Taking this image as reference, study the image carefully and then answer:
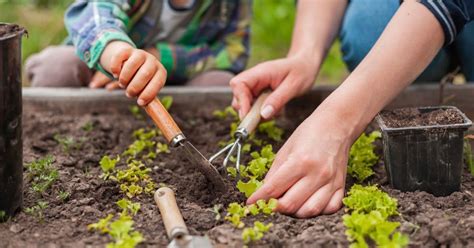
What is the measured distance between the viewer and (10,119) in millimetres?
1883

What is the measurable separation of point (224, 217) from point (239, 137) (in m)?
0.40

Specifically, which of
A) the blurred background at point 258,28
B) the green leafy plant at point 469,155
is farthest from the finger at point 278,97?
the blurred background at point 258,28

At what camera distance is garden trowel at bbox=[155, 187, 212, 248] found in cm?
176

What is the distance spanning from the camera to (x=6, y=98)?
1856mm

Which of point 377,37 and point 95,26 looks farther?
point 377,37

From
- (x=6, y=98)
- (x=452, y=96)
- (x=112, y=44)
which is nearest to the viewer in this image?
(x=6, y=98)

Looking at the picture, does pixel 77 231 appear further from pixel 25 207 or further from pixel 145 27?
pixel 145 27

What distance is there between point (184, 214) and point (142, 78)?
0.41 meters

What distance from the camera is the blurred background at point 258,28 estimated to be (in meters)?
4.24

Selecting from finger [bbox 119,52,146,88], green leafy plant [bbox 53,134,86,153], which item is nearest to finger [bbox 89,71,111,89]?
green leafy plant [bbox 53,134,86,153]

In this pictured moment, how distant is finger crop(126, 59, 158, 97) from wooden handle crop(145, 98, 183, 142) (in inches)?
2.3

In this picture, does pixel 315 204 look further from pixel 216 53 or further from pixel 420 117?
pixel 216 53

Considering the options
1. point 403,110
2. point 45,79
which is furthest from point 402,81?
point 45,79

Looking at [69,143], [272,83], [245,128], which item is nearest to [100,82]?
[69,143]
